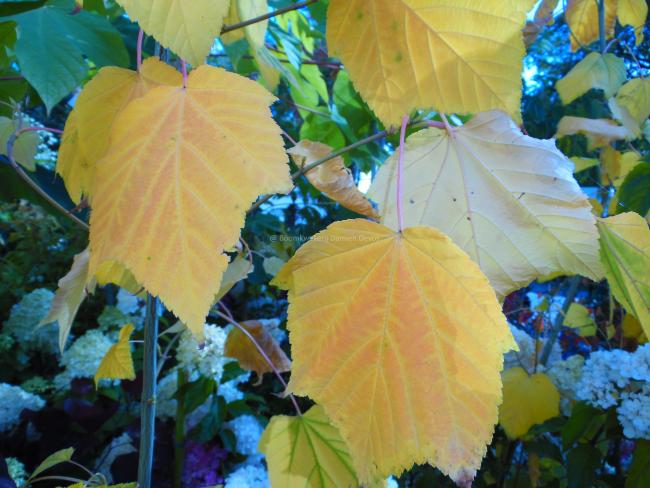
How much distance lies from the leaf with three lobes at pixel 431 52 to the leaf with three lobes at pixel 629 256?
0.18 m

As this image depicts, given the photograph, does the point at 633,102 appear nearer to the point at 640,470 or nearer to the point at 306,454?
the point at 640,470

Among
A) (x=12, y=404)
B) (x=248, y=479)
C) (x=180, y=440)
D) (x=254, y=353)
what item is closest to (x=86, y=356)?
(x=12, y=404)

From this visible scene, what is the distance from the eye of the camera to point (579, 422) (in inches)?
33.4

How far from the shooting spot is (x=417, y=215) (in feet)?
1.07

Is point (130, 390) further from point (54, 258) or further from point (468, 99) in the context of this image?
point (468, 99)

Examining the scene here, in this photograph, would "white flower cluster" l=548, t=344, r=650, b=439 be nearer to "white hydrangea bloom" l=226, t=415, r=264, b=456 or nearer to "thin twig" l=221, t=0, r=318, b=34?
"white hydrangea bloom" l=226, t=415, r=264, b=456

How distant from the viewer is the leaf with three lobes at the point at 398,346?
251 millimetres

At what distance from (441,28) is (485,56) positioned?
3 centimetres

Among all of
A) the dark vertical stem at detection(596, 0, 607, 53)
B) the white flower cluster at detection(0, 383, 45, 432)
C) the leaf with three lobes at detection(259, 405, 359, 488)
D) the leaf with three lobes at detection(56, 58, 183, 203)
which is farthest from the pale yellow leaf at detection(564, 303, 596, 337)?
the white flower cluster at detection(0, 383, 45, 432)

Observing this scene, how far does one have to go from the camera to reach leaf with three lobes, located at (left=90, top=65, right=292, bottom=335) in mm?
226

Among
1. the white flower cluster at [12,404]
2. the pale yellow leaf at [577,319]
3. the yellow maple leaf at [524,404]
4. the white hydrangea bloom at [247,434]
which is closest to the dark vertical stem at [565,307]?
the pale yellow leaf at [577,319]

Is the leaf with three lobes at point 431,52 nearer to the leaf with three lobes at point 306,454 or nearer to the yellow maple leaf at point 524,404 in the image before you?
the leaf with three lobes at point 306,454

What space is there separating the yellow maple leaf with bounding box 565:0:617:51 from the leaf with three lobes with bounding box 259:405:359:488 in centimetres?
90

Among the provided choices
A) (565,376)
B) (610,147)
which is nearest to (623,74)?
(610,147)
